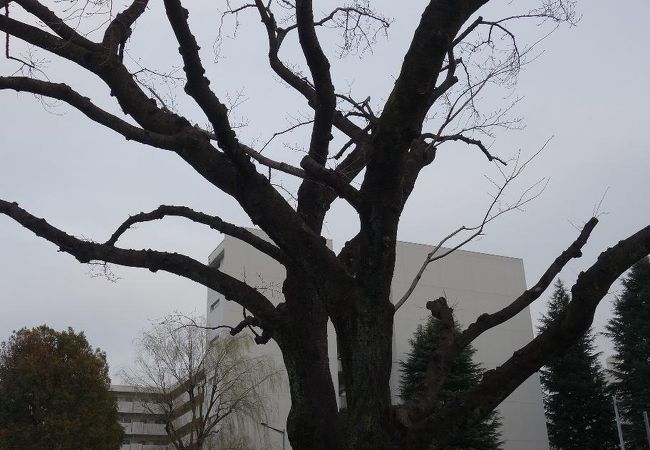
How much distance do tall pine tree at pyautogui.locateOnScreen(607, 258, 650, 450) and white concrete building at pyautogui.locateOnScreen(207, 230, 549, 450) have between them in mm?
6606

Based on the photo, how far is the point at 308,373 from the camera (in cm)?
516

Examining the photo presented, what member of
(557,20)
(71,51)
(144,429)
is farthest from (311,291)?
(144,429)

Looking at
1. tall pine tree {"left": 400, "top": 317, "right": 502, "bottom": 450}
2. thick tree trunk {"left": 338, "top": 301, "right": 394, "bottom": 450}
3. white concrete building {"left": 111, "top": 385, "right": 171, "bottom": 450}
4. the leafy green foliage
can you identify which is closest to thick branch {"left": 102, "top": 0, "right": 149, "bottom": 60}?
thick tree trunk {"left": 338, "top": 301, "right": 394, "bottom": 450}

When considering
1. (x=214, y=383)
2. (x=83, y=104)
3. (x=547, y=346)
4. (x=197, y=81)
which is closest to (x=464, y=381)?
(x=214, y=383)

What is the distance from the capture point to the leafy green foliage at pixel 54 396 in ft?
97.9

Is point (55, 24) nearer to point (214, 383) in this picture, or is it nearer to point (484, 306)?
point (214, 383)

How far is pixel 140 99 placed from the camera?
5.68 metres

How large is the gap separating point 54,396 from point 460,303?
23365 millimetres

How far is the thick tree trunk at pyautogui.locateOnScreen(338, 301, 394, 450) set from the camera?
4391 millimetres

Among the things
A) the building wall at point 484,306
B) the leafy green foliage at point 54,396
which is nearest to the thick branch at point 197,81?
the leafy green foliage at point 54,396

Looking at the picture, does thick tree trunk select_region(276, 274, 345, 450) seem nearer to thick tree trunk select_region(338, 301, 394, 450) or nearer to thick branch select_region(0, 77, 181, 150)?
thick tree trunk select_region(338, 301, 394, 450)

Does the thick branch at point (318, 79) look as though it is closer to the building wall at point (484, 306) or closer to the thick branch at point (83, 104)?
the thick branch at point (83, 104)

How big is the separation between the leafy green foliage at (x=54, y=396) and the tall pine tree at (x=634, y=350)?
23.6 meters

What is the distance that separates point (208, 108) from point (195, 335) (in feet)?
92.0
